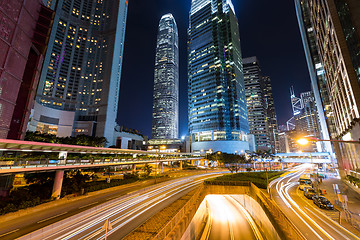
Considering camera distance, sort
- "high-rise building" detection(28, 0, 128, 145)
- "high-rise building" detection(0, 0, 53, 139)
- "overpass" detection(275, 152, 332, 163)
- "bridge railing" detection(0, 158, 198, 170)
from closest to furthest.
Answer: "bridge railing" detection(0, 158, 198, 170) → "high-rise building" detection(0, 0, 53, 139) → "overpass" detection(275, 152, 332, 163) → "high-rise building" detection(28, 0, 128, 145)

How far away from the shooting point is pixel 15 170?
66.4 ft

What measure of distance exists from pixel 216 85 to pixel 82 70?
11559 centimetres

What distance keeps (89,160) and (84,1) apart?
18151 centimetres

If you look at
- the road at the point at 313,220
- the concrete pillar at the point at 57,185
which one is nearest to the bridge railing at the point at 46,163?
the concrete pillar at the point at 57,185

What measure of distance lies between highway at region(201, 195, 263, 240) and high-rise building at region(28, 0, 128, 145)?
101 meters

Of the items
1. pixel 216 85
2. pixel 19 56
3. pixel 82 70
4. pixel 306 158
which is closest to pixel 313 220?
pixel 19 56

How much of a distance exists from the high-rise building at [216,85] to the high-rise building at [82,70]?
2762 inches

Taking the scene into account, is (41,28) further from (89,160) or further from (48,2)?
(48,2)

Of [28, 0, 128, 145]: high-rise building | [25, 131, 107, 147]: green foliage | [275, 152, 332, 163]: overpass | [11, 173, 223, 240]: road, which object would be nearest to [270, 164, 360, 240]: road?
[11, 173, 223, 240]: road

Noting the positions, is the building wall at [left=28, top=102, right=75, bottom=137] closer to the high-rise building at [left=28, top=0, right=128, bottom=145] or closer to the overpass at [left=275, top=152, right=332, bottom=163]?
the high-rise building at [left=28, top=0, right=128, bottom=145]

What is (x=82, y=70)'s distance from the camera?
132375 mm

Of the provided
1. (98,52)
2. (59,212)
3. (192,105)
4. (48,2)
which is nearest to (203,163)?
(192,105)

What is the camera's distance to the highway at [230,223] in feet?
78.0

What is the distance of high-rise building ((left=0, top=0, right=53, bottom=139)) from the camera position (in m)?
30.1
